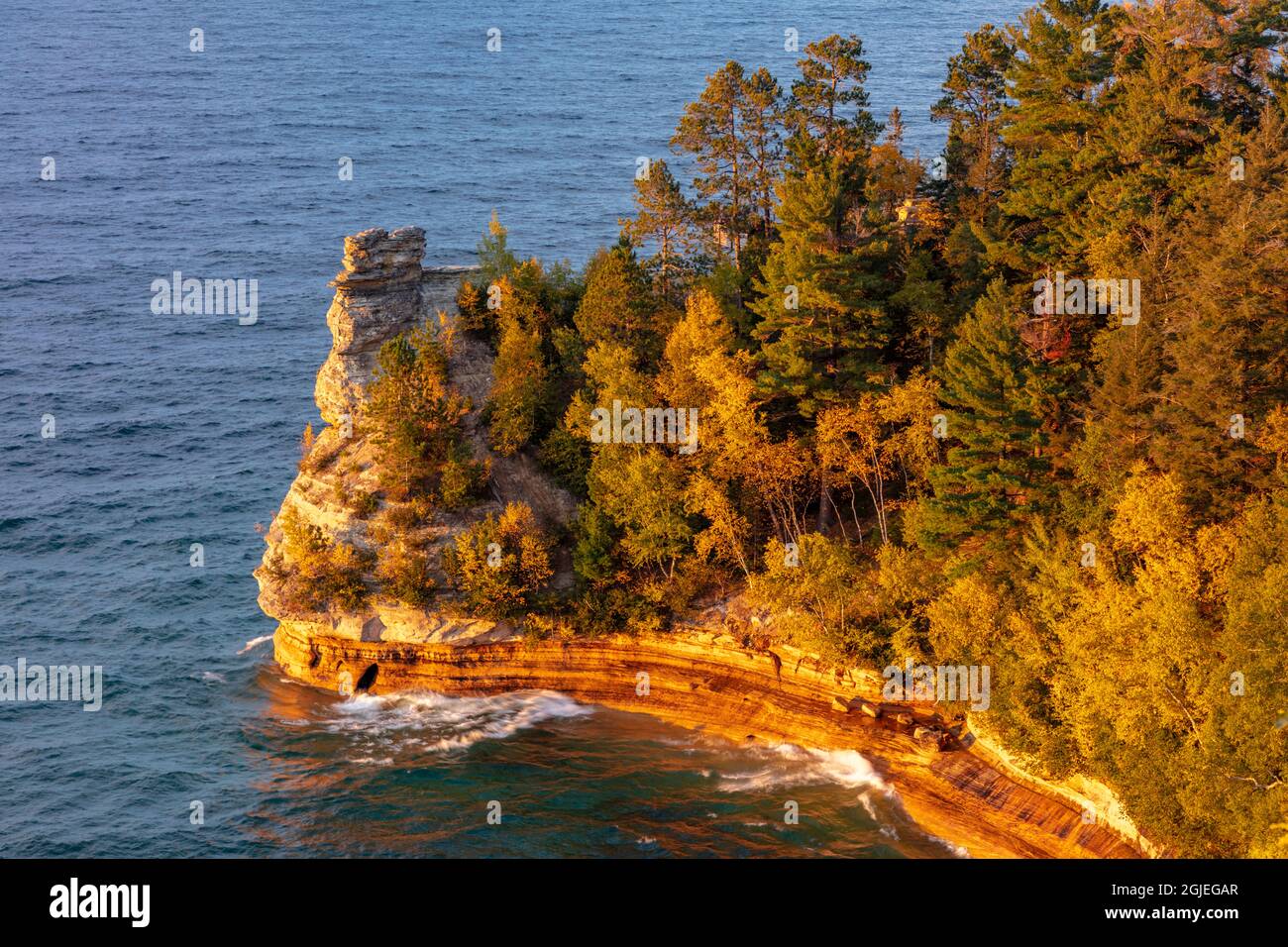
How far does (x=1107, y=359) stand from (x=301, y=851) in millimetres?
53753

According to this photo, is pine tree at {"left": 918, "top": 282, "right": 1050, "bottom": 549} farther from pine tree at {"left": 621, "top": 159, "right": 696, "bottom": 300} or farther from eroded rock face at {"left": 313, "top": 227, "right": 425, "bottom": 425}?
eroded rock face at {"left": 313, "top": 227, "right": 425, "bottom": 425}

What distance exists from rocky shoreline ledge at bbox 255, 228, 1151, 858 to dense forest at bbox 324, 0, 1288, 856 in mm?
2125

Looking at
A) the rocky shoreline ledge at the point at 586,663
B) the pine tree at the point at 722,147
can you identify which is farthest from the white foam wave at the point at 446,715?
the pine tree at the point at 722,147

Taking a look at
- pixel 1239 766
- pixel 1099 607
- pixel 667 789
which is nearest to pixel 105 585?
pixel 667 789

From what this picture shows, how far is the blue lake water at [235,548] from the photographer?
71.1 m

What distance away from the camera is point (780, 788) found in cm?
7162

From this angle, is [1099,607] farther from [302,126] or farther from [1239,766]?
[302,126]

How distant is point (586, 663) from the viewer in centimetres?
8331

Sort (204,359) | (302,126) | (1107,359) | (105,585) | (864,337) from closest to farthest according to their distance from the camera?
(1107,359) < (864,337) < (105,585) < (204,359) < (302,126)

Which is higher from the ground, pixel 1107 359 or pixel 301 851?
pixel 1107 359

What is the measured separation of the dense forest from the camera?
2437 inches

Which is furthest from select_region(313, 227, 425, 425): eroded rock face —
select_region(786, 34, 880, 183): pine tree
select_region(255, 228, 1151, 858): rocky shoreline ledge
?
select_region(786, 34, 880, 183): pine tree

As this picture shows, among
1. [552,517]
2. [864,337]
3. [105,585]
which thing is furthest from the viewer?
[105,585]

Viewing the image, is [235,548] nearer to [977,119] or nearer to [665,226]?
[665,226]
